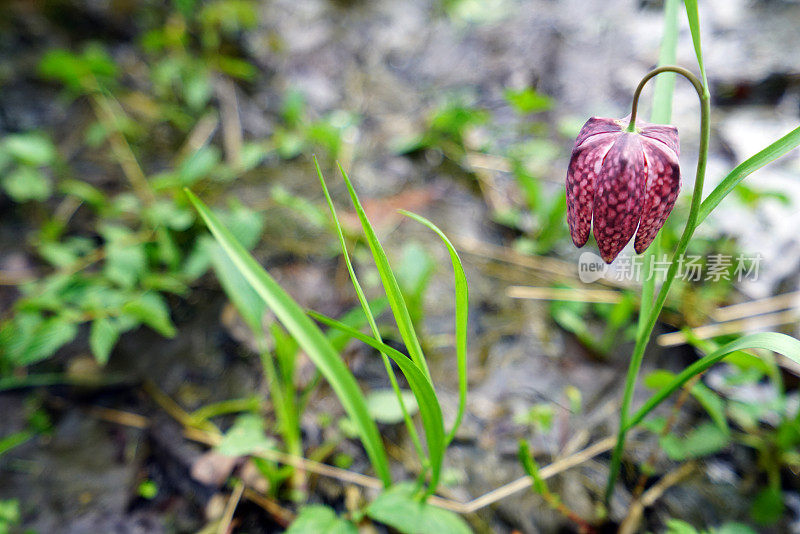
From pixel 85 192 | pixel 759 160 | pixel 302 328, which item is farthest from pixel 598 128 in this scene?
pixel 85 192

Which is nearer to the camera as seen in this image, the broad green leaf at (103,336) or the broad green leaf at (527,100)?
the broad green leaf at (103,336)

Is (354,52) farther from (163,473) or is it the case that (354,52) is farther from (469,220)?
(163,473)

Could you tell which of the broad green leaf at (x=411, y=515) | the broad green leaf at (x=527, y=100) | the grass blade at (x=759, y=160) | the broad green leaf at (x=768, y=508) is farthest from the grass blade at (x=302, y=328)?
the broad green leaf at (x=527, y=100)

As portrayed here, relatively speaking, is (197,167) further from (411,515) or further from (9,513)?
(411,515)

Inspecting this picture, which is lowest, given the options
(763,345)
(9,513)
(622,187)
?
(9,513)

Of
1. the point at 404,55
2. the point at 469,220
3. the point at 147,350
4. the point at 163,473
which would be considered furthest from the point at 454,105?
the point at 163,473

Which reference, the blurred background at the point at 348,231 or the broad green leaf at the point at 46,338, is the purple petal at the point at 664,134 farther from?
the broad green leaf at the point at 46,338

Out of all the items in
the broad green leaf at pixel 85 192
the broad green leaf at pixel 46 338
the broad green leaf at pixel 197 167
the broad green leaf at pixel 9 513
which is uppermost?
the broad green leaf at pixel 197 167
